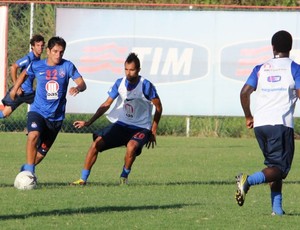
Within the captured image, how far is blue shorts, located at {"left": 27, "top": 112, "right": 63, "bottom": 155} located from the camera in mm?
13445

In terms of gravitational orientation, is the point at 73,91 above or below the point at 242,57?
above

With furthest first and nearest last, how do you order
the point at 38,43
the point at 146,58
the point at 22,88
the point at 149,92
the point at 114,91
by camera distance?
the point at 146,58 < the point at 22,88 < the point at 38,43 < the point at 114,91 < the point at 149,92

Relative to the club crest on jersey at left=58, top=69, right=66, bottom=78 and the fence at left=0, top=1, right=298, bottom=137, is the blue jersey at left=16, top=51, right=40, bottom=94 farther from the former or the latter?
the fence at left=0, top=1, right=298, bottom=137

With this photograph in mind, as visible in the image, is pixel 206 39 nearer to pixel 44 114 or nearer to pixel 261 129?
pixel 44 114

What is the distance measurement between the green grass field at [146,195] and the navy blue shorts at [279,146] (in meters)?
0.54

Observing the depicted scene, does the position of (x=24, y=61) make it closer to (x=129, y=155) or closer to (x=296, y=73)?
(x=129, y=155)

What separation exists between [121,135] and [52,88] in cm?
125

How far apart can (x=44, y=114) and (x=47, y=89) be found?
328 mm

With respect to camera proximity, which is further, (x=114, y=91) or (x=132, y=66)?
(x=114, y=91)

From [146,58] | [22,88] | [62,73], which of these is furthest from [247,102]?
[146,58]

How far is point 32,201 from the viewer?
455 inches

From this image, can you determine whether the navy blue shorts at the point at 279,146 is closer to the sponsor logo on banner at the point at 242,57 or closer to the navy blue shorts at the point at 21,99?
the navy blue shorts at the point at 21,99

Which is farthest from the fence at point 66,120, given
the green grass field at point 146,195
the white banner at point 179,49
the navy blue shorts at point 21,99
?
the navy blue shorts at point 21,99

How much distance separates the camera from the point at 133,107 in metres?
14.5
